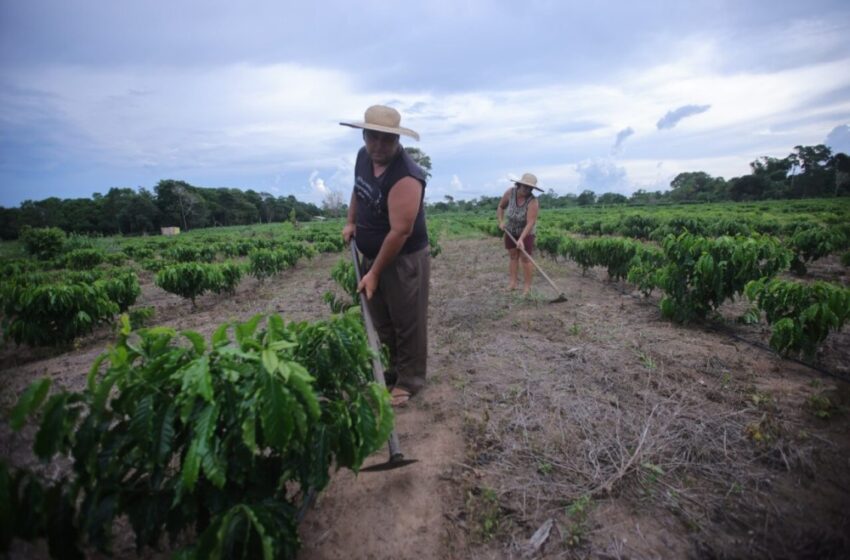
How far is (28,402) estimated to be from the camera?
3.90 feet

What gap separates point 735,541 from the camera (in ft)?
6.27

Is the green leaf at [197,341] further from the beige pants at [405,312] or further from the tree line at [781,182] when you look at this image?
the tree line at [781,182]

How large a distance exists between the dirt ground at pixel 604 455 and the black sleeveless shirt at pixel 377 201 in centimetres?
136

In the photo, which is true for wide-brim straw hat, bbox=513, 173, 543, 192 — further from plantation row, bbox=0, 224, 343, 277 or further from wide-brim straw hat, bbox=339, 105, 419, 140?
plantation row, bbox=0, 224, 343, 277

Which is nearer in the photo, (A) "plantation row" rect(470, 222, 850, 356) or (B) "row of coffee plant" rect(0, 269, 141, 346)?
(A) "plantation row" rect(470, 222, 850, 356)

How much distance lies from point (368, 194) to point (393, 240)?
492 mm

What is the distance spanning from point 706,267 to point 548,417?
287 cm

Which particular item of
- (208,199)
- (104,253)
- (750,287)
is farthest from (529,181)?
(208,199)

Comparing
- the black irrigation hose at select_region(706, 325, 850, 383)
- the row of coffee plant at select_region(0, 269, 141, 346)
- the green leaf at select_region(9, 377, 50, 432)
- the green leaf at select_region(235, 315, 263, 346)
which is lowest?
the black irrigation hose at select_region(706, 325, 850, 383)

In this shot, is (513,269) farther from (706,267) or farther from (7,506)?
(7,506)

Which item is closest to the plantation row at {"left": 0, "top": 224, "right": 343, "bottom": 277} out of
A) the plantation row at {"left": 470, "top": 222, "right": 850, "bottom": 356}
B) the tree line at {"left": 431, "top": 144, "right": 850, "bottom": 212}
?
the plantation row at {"left": 470, "top": 222, "right": 850, "bottom": 356}

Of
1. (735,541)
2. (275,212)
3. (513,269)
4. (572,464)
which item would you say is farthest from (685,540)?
(275,212)

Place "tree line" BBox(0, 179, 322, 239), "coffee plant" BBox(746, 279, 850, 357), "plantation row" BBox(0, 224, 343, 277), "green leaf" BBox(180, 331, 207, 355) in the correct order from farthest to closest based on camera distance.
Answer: "tree line" BBox(0, 179, 322, 239) < "plantation row" BBox(0, 224, 343, 277) < "coffee plant" BBox(746, 279, 850, 357) < "green leaf" BBox(180, 331, 207, 355)

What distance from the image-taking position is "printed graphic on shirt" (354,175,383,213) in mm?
2932
